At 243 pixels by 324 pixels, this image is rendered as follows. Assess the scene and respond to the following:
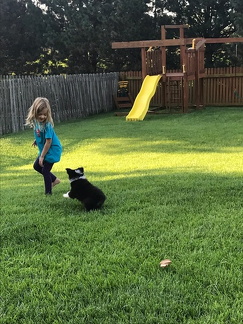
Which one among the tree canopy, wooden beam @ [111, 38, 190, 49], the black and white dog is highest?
the tree canopy

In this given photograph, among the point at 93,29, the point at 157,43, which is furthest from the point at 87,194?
the point at 93,29

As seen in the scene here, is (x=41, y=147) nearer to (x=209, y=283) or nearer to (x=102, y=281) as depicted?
(x=102, y=281)

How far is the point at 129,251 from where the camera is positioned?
9.85 ft

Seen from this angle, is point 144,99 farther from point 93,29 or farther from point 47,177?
point 47,177

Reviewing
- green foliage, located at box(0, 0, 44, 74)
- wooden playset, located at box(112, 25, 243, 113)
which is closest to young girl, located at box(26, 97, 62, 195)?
wooden playset, located at box(112, 25, 243, 113)

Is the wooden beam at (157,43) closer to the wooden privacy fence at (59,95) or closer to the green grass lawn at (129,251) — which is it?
the wooden privacy fence at (59,95)

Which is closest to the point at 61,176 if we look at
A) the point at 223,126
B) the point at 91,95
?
the point at 223,126

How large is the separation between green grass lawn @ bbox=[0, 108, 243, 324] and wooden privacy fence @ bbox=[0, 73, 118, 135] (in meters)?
8.18

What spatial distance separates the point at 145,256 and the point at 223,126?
10811mm

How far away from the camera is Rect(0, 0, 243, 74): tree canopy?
25.7 meters

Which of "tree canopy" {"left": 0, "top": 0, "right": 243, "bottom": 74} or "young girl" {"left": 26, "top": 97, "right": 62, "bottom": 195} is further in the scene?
"tree canopy" {"left": 0, "top": 0, "right": 243, "bottom": 74}

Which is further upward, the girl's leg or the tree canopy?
the tree canopy

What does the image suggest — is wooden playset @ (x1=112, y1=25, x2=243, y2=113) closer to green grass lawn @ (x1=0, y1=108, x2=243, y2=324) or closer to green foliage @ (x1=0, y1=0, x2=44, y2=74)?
green grass lawn @ (x1=0, y1=108, x2=243, y2=324)

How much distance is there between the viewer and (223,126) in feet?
42.8
